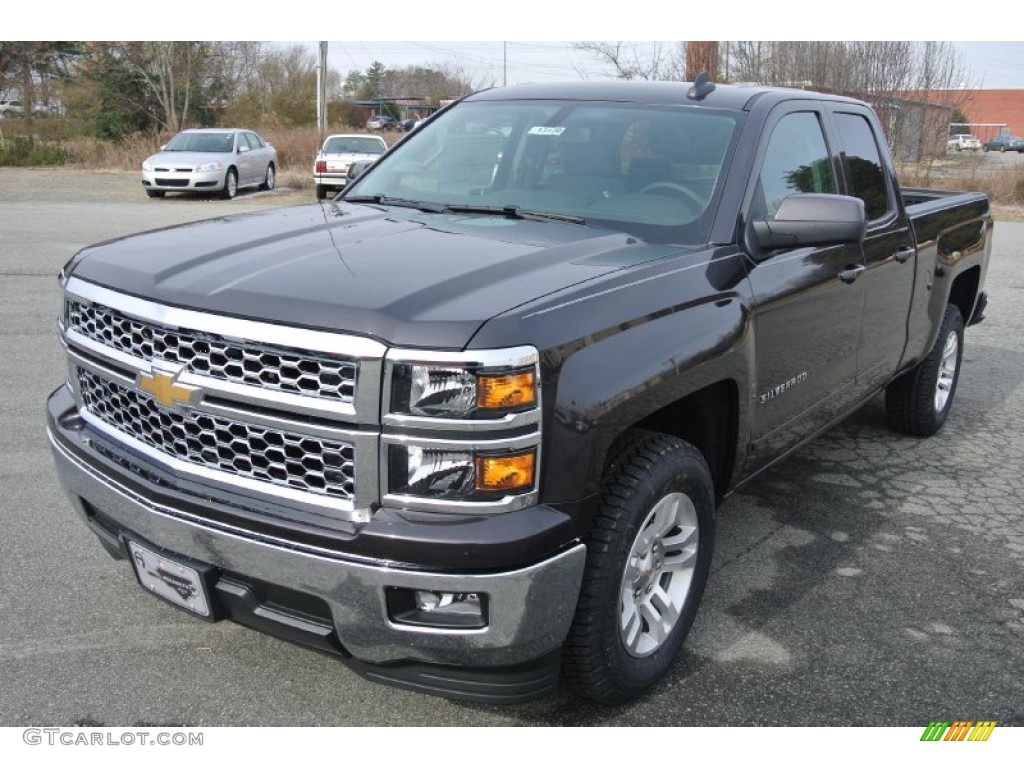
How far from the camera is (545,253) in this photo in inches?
119

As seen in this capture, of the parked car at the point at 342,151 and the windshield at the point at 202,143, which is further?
the parked car at the point at 342,151

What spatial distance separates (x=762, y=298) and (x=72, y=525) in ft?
9.74

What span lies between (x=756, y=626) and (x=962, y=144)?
2919 cm

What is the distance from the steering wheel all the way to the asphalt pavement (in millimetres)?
1480

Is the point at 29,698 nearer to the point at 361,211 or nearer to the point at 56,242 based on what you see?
the point at 361,211

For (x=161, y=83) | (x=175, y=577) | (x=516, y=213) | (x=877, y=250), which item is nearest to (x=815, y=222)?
(x=516, y=213)

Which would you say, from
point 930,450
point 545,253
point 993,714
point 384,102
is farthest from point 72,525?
point 384,102

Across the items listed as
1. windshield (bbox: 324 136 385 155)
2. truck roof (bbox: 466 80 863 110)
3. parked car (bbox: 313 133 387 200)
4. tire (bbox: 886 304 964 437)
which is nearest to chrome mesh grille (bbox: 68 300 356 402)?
truck roof (bbox: 466 80 863 110)

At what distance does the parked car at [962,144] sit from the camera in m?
27.6

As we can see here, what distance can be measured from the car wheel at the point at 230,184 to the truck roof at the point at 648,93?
17621mm

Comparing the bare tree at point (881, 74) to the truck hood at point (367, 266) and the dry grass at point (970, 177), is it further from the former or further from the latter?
the truck hood at point (367, 266)

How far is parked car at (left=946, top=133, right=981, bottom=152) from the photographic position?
27587mm

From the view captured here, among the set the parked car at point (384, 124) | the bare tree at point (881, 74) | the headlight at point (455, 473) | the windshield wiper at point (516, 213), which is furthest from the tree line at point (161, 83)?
the headlight at point (455, 473)
